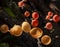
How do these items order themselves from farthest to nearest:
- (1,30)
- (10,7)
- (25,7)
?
(25,7) → (10,7) → (1,30)

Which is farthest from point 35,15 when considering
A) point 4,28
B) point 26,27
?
point 4,28

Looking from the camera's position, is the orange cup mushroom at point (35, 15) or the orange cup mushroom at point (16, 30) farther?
the orange cup mushroom at point (35, 15)

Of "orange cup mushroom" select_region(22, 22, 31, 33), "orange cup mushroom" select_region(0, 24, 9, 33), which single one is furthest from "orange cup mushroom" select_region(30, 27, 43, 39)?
"orange cup mushroom" select_region(0, 24, 9, 33)

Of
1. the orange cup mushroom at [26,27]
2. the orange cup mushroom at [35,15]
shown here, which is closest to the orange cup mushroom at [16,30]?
the orange cup mushroom at [26,27]

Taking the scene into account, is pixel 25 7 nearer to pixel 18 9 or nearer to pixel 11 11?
pixel 18 9

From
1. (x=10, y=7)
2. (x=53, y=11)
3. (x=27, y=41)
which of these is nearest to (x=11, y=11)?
(x=10, y=7)

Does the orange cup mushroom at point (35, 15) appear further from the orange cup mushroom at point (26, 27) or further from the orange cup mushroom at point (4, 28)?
the orange cup mushroom at point (4, 28)

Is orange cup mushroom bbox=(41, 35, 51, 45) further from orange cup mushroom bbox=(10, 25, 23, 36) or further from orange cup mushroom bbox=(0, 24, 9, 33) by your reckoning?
orange cup mushroom bbox=(0, 24, 9, 33)

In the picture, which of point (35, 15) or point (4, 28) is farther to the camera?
point (35, 15)

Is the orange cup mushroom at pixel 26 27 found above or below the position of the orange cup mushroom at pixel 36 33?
above

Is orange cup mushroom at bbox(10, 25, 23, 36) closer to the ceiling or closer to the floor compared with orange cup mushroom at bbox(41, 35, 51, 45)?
closer to the ceiling

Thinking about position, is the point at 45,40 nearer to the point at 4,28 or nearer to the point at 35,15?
the point at 35,15
